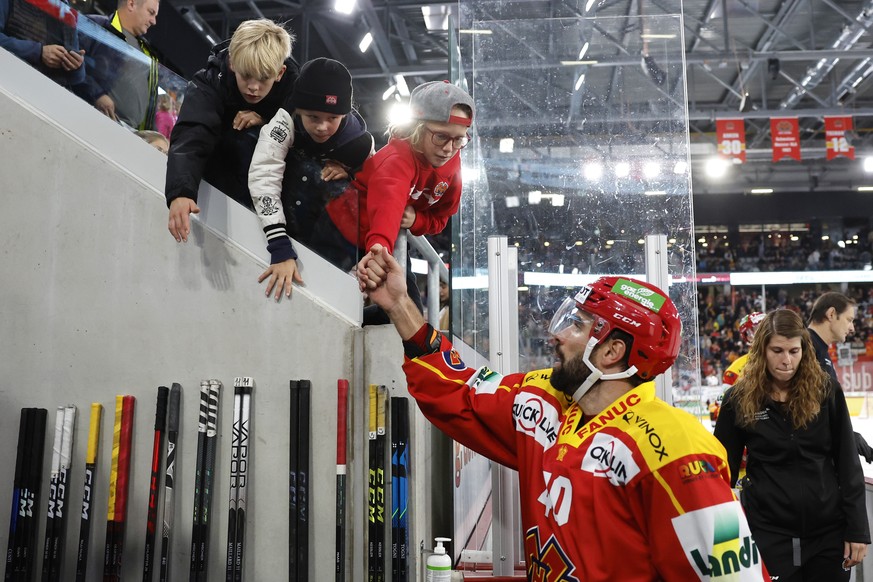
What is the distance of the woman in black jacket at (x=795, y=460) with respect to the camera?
2.62 metres

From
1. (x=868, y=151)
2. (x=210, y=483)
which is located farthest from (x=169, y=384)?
(x=868, y=151)

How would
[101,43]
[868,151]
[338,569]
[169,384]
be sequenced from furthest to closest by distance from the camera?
[868,151] → [101,43] → [169,384] → [338,569]

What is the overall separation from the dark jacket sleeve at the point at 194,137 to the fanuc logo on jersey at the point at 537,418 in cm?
134

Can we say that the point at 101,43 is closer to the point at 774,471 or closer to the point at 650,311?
the point at 650,311

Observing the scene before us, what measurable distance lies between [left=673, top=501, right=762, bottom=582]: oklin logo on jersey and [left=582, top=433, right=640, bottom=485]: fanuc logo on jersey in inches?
5.8

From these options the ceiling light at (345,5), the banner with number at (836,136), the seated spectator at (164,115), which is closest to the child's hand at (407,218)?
the seated spectator at (164,115)

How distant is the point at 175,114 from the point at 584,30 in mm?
1980

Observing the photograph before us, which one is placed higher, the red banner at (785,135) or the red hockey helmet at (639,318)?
the red banner at (785,135)

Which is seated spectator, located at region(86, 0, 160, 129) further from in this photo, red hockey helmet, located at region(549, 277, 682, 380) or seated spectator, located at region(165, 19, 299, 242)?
red hockey helmet, located at region(549, 277, 682, 380)

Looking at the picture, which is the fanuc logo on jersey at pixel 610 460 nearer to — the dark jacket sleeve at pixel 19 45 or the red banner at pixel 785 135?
the dark jacket sleeve at pixel 19 45

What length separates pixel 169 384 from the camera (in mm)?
2670

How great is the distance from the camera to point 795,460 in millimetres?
2697

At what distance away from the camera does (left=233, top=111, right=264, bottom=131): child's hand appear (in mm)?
2814

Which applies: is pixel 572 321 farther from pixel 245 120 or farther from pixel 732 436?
pixel 245 120
